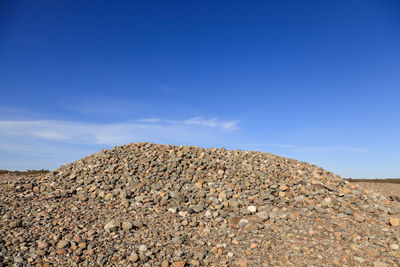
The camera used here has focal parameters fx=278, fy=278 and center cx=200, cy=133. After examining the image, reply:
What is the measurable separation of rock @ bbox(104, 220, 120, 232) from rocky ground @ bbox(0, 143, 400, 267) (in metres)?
0.03

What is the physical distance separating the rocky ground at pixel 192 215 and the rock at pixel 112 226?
0.11 ft

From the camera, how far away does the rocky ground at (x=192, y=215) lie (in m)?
8.18

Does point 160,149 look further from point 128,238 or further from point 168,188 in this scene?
point 128,238

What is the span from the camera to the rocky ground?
818 cm

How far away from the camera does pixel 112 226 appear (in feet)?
30.5

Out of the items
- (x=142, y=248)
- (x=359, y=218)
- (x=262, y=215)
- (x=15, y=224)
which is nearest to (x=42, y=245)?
(x=15, y=224)

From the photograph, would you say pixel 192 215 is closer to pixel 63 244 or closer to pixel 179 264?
pixel 179 264

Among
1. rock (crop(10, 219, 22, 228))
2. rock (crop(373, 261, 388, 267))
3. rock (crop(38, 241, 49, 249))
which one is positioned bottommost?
rock (crop(373, 261, 388, 267))

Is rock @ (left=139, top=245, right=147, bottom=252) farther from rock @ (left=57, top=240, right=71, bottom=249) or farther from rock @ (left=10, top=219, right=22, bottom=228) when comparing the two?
rock @ (left=10, top=219, right=22, bottom=228)

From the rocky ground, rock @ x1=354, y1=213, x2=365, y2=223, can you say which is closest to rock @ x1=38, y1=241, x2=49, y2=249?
the rocky ground

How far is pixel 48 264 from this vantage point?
25.0 feet

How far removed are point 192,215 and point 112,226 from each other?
2.89 m

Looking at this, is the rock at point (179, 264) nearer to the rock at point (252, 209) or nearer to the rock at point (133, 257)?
the rock at point (133, 257)

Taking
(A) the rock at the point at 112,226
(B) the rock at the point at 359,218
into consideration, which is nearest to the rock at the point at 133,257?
(A) the rock at the point at 112,226
